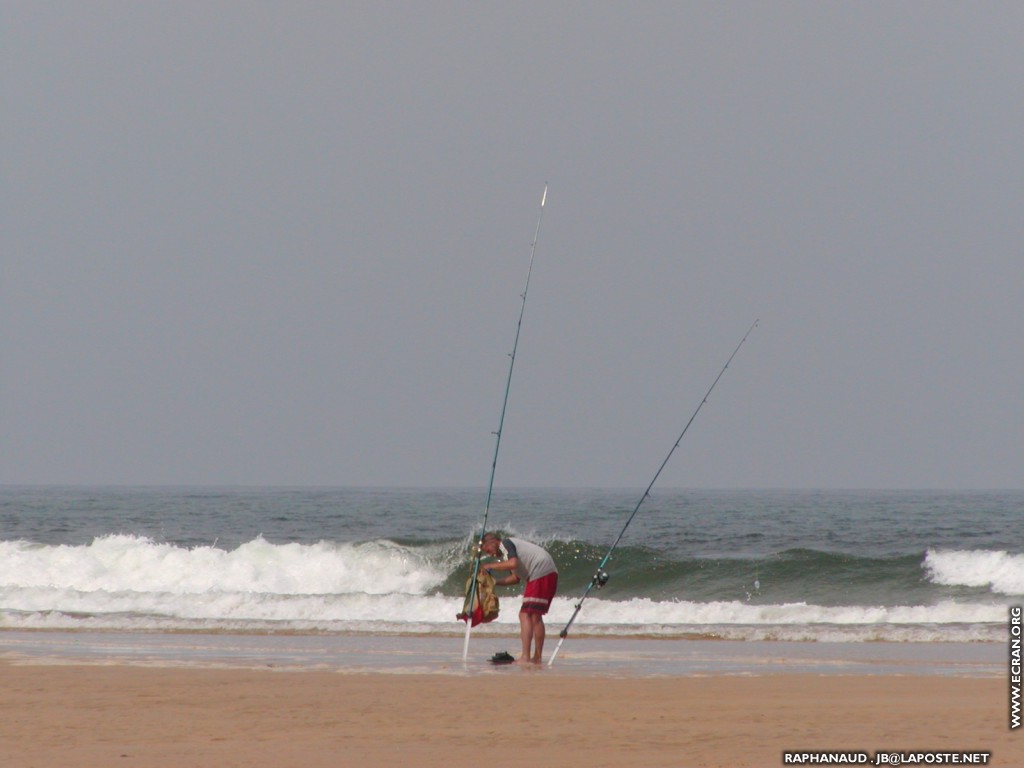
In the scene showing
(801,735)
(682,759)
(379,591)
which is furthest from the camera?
(379,591)

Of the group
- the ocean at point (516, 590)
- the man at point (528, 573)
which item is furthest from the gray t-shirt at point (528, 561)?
the ocean at point (516, 590)

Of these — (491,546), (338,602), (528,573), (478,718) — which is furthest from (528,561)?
(338,602)

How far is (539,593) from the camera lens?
1073 centimetres

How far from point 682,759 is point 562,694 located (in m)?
2.38

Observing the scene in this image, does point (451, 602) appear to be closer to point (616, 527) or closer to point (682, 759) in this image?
point (682, 759)

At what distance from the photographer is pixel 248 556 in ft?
79.3

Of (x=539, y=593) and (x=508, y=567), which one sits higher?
(x=508, y=567)

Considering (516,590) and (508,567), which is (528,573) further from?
(516,590)

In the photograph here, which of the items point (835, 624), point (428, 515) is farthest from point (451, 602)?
point (428, 515)

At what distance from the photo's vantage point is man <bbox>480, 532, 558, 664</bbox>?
10719 mm

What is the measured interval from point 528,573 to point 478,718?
2925mm

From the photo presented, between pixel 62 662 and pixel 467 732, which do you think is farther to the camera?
pixel 62 662

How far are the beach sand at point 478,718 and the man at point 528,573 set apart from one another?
1.84 ft

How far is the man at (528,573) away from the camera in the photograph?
10.7 meters
